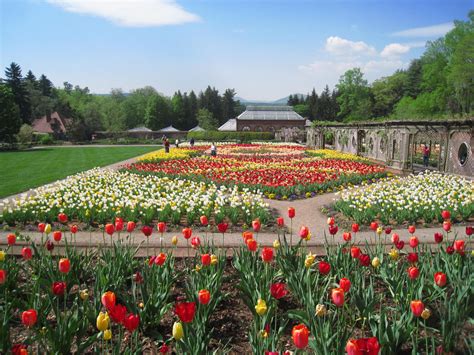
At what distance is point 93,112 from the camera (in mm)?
67875

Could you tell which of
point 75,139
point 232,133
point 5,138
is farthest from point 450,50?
point 5,138

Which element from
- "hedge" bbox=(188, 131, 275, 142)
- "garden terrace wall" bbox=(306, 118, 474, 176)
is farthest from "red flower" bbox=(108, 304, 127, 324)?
"hedge" bbox=(188, 131, 275, 142)

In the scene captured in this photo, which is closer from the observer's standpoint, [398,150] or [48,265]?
[48,265]

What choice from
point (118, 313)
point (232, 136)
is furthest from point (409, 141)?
point (232, 136)

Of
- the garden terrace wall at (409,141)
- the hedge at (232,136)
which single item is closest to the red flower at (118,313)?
the garden terrace wall at (409,141)

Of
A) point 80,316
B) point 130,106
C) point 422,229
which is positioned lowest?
point 422,229

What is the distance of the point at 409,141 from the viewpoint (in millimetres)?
19297

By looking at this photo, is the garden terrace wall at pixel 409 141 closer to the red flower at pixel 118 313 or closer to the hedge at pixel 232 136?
the red flower at pixel 118 313

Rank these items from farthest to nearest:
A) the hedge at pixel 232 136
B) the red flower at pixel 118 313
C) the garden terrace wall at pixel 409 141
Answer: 1. the hedge at pixel 232 136
2. the garden terrace wall at pixel 409 141
3. the red flower at pixel 118 313

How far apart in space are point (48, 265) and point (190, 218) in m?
4.57

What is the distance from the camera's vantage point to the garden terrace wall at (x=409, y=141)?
16016 millimetres

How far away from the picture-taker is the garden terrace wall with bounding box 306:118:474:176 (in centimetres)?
1602

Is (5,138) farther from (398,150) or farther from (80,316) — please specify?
(80,316)

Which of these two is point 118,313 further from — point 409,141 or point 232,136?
point 232,136
